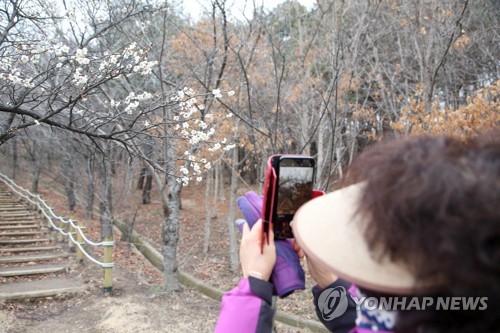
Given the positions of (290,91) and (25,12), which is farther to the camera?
(290,91)

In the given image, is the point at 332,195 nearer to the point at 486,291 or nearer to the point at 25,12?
the point at 486,291

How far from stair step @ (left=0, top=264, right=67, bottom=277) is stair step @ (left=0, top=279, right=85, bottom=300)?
0.39 meters

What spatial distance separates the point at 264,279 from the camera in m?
0.93

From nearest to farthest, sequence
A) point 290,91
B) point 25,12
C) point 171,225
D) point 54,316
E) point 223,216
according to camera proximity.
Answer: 1. point 25,12
2. point 54,316
3. point 171,225
4. point 290,91
5. point 223,216

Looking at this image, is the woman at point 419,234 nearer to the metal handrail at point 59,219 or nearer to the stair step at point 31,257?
the metal handrail at point 59,219

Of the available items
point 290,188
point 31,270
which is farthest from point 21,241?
point 290,188

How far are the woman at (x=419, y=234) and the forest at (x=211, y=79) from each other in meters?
0.28

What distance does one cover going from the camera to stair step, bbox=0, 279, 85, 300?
5859 mm

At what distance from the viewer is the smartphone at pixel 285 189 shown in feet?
3.27

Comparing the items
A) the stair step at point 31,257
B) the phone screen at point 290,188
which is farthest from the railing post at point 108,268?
the phone screen at point 290,188

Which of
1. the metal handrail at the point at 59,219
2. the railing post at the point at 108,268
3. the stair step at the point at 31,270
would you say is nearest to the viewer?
the railing post at the point at 108,268

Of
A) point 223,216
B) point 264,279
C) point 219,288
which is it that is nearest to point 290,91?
point 219,288

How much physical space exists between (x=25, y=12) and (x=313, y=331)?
524cm

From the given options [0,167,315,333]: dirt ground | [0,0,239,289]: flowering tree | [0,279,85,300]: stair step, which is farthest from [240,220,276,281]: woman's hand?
[0,279,85,300]: stair step
